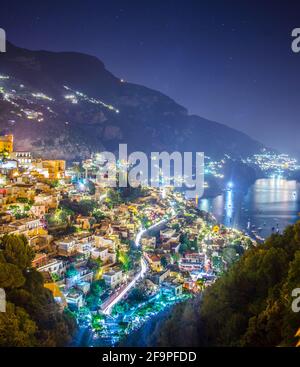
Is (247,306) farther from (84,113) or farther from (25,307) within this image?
(84,113)

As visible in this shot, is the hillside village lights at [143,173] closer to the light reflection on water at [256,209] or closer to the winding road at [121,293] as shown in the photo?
the light reflection on water at [256,209]

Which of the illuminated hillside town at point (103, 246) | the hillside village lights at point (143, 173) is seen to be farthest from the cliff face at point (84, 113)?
the illuminated hillside town at point (103, 246)

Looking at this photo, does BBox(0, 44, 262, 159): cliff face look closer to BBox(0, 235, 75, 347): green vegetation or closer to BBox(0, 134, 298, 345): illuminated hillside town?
BBox(0, 134, 298, 345): illuminated hillside town

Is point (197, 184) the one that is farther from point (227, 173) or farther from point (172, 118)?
point (172, 118)

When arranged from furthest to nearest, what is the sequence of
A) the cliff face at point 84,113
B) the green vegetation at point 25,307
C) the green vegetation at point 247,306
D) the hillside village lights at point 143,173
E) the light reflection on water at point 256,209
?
the cliff face at point 84,113 < the light reflection on water at point 256,209 < the hillside village lights at point 143,173 < the green vegetation at point 25,307 < the green vegetation at point 247,306

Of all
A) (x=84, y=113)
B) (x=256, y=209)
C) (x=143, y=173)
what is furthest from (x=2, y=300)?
(x=84, y=113)
